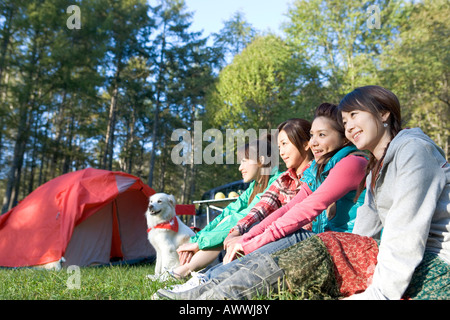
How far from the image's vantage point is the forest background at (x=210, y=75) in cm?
1447

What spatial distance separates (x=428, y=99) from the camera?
15.2m

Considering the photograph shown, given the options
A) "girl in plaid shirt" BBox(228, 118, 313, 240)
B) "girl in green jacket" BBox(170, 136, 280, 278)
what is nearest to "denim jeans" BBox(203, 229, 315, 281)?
"girl in plaid shirt" BBox(228, 118, 313, 240)

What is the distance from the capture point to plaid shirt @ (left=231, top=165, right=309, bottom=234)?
2.76 metres

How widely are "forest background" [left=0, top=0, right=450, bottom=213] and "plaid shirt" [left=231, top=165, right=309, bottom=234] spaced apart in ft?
41.0

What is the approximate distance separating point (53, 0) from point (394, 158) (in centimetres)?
1661

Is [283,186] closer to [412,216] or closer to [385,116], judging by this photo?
[385,116]

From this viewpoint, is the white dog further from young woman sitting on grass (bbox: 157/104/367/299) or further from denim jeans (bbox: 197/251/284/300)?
denim jeans (bbox: 197/251/284/300)

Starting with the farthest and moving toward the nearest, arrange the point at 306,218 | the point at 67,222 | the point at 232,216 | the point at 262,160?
1. the point at 67,222
2. the point at 262,160
3. the point at 232,216
4. the point at 306,218

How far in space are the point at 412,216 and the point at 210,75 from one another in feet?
68.4

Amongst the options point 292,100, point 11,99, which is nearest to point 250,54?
point 292,100

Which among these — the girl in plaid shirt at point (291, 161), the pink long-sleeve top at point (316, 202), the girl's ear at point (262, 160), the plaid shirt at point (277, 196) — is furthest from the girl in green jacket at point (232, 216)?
the pink long-sleeve top at point (316, 202)

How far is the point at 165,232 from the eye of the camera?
5148 mm

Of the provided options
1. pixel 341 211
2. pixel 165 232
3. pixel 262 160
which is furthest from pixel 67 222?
pixel 341 211

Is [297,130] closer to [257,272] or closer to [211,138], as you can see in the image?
[257,272]
